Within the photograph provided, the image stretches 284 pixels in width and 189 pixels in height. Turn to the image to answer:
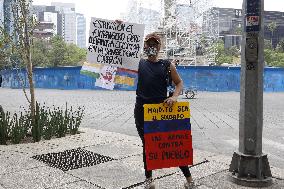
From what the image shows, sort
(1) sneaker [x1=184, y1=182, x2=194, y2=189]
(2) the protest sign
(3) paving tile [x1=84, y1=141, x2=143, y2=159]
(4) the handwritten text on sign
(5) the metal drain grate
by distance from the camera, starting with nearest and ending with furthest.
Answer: (1) sneaker [x1=184, y1=182, x2=194, y2=189] → (5) the metal drain grate → (3) paving tile [x1=84, y1=141, x2=143, y2=159] → (4) the handwritten text on sign → (2) the protest sign

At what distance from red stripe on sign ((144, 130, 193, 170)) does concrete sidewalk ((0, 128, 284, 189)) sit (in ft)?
1.68

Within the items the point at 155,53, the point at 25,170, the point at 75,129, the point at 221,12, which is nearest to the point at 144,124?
the point at 155,53

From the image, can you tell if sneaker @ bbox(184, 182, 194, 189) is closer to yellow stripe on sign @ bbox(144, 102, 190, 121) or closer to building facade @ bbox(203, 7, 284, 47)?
yellow stripe on sign @ bbox(144, 102, 190, 121)

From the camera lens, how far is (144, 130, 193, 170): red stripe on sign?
14.8 feet

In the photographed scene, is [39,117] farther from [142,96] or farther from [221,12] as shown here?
[221,12]

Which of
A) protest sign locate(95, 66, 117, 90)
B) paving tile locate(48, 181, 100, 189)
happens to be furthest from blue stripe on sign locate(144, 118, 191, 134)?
protest sign locate(95, 66, 117, 90)

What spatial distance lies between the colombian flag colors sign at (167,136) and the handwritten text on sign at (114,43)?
2578mm

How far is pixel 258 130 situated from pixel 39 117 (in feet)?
14.7

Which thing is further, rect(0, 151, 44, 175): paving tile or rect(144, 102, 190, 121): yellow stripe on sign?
rect(0, 151, 44, 175): paving tile

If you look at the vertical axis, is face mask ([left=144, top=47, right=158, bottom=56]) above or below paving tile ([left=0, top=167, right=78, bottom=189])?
above

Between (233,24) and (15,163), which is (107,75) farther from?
(233,24)

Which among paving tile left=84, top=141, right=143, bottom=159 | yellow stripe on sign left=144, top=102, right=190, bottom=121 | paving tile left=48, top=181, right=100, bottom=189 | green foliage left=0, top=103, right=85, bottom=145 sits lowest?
paving tile left=48, top=181, right=100, bottom=189

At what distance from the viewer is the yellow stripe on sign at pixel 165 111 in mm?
4406

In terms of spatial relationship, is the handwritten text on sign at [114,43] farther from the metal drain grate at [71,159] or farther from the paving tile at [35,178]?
the paving tile at [35,178]
